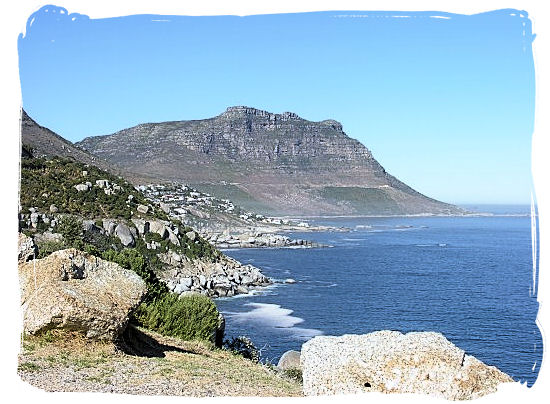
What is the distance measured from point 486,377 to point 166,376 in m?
3.68

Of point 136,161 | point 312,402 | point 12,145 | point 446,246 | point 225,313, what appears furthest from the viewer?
point 136,161

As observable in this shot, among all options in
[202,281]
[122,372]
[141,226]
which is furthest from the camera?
[141,226]

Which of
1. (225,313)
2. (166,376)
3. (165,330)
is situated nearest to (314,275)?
(225,313)

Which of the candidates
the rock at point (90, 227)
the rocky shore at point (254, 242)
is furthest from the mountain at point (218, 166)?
the rock at point (90, 227)

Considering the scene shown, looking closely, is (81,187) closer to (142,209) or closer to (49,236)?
(142,209)

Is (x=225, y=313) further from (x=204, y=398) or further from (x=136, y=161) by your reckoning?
(x=136, y=161)

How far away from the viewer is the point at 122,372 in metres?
7.36

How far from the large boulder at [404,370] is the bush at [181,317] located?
7.09 metres

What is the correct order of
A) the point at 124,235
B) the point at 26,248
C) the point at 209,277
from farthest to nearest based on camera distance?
the point at 209,277 < the point at 124,235 < the point at 26,248

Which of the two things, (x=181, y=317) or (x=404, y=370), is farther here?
(x=181, y=317)

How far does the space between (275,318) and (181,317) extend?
80.2ft

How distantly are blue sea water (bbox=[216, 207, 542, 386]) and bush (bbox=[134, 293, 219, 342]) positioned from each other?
692cm

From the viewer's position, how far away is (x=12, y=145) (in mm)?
5742

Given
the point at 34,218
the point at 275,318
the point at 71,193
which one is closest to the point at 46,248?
the point at 34,218
